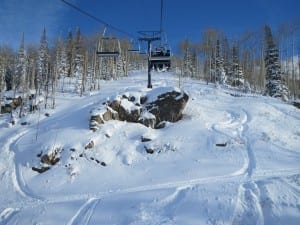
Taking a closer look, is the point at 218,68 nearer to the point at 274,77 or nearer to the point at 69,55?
the point at 274,77

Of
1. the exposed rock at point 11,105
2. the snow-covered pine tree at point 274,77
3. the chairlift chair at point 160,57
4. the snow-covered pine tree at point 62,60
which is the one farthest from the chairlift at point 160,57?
the snow-covered pine tree at point 62,60

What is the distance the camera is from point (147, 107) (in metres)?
20.1

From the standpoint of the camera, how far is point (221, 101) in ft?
96.0

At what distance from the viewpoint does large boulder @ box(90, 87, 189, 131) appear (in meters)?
19.4

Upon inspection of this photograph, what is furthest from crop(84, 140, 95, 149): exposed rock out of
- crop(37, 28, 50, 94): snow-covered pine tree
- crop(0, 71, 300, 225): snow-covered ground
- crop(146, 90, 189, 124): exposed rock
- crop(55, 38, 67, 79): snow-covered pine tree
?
crop(55, 38, 67, 79): snow-covered pine tree

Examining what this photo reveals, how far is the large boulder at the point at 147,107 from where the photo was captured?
63.7 ft

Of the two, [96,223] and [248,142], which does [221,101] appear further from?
[96,223]

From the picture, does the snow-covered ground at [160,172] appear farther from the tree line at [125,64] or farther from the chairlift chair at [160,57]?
the tree line at [125,64]

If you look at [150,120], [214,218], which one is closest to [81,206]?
[214,218]

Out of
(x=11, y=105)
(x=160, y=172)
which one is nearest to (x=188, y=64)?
(x=11, y=105)

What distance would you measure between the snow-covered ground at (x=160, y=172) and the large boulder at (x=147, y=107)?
0.75 metres

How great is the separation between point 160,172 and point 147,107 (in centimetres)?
681

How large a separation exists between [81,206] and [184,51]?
5347cm

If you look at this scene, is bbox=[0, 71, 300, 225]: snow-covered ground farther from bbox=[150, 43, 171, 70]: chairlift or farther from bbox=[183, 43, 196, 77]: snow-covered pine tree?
bbox=[183, 43, 196, 77]: snow-covered pine tree
